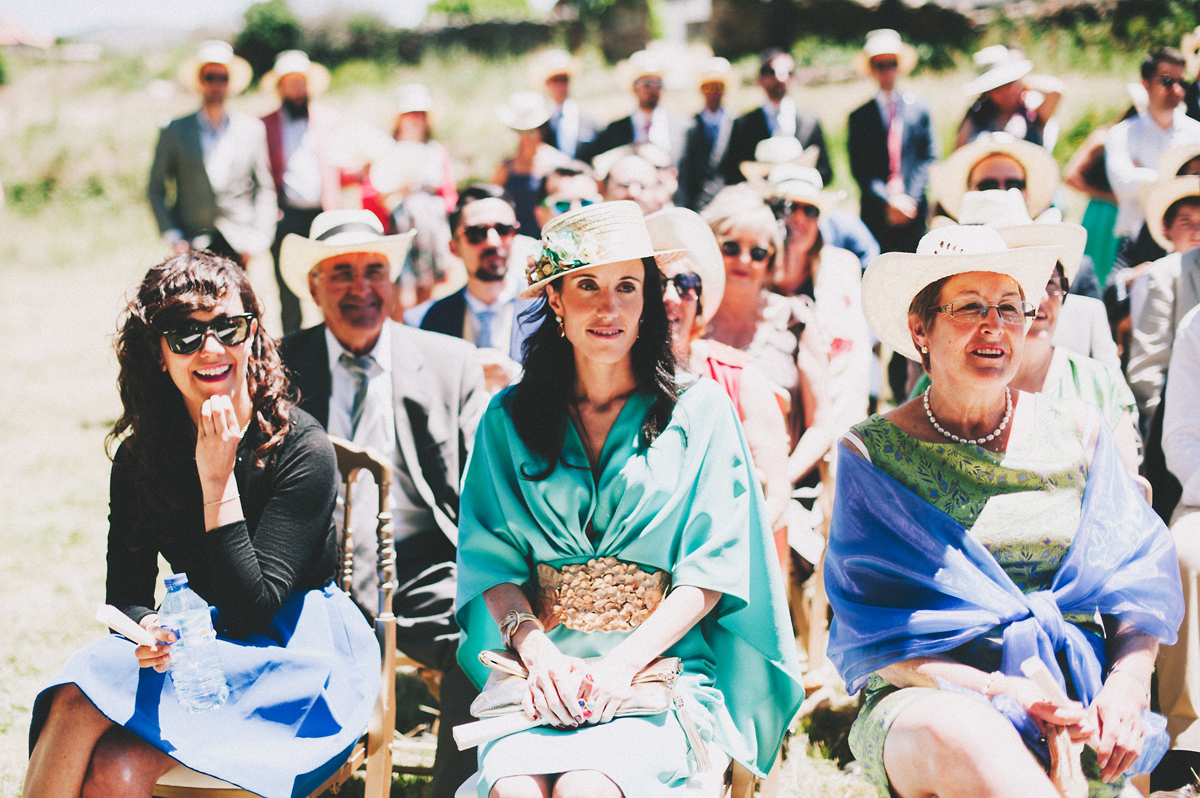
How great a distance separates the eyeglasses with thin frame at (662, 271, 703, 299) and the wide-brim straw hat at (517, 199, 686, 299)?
1100 mm

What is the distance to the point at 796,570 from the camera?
4.40 metres

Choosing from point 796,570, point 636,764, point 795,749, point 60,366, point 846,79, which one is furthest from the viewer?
point 846,79

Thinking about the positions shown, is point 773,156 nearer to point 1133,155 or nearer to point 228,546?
point 1133,155

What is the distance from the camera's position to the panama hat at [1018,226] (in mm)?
3400

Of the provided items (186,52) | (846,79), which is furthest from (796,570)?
(186,52)

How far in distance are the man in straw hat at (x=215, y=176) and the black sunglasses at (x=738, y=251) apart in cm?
437

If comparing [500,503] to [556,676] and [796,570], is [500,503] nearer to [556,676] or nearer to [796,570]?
[556,676]

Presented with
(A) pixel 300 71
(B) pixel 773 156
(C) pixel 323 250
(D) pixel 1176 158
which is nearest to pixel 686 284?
(C) pixel 323 250

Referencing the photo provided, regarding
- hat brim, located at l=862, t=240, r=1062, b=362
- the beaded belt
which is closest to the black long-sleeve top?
the beaded belt

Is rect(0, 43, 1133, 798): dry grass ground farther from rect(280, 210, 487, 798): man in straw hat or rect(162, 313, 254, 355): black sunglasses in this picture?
rect(280, 210, 487, 798): man in straw hat

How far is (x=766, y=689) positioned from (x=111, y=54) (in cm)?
2944

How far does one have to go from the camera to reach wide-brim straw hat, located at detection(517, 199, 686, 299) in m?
2.65

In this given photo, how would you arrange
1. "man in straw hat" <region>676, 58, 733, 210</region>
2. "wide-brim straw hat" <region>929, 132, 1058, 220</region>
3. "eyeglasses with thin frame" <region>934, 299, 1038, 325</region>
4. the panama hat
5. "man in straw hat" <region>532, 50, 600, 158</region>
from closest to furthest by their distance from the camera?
"eyeglasses with thin frame" <region>934, 299, 1038, 325</region>, the panama hat, "wide-brim straw hat" <region>929, 132, 1058, 220</region>, "man in straw hat" <region>676, 58, 733, 210</region>, "man in straw hat" <region>532, 50, 600, 158</region>

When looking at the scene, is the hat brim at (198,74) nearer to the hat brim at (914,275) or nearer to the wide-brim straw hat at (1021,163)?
the wide-brim straw hat at (1021,163)
